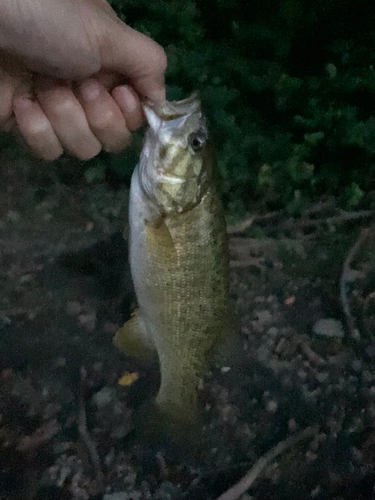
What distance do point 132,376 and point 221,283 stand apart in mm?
966

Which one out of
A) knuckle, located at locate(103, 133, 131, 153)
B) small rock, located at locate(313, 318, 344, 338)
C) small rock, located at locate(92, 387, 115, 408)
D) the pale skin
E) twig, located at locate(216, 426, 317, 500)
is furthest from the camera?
small rock, located at locate(313, 318, 344, 338)

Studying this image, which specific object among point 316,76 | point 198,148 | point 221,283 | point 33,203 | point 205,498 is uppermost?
point 198,148

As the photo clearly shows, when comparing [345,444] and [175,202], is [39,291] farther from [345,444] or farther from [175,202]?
[345,444]

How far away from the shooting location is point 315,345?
2.32m

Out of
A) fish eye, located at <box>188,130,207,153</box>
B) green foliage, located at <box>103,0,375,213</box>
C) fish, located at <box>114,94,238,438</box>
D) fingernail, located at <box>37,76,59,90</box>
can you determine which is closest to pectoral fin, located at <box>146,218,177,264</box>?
fish, located at <box>114,94,238,438</box>

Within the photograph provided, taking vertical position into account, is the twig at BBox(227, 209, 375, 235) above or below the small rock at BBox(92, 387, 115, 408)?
above

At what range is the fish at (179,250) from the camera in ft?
4.08

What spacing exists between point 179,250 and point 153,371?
1051 mm

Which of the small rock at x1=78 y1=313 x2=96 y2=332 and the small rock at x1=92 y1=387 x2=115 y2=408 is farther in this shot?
the small rock at x1=78 y1=313 x2=96 y2=332

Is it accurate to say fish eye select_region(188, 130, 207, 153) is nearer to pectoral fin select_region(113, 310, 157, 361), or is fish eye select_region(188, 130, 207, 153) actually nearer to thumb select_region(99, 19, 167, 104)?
thumb select_region(99, 19, 167, 104)

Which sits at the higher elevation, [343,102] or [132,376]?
[343,102]

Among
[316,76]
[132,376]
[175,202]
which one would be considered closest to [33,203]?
[132,376]

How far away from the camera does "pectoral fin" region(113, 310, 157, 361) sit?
1521 millimetres

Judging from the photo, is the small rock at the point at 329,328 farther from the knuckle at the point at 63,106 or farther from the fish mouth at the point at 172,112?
the knuckle at the point at 63,106
